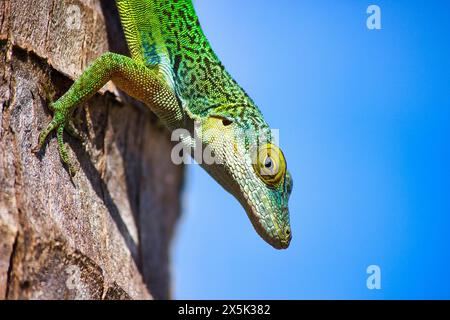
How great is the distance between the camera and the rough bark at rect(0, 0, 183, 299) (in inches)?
137

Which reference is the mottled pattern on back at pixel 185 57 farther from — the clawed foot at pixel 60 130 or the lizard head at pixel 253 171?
the clawed foot at pixel 60 130

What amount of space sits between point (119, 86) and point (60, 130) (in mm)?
1000

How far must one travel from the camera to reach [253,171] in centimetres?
543

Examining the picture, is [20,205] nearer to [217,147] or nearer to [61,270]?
[61,270]

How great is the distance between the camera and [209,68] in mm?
5820

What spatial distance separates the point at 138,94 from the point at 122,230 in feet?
3.75

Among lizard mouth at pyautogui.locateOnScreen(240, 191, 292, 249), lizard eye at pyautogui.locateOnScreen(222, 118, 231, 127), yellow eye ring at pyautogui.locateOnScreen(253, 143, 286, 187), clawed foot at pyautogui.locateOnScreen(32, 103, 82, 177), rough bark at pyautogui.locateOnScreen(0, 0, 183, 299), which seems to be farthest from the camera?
lizard eye at pyautogui.locateOnScreen(222, 118, 231, 127)

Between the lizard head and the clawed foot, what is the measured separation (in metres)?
1.37

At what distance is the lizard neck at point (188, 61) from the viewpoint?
575 centimetres

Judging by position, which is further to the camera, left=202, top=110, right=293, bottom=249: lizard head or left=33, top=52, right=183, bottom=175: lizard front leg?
left=202, top=110, right=293, bottom=249: lizard head

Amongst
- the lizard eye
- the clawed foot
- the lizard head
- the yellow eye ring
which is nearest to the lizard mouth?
the lizard head

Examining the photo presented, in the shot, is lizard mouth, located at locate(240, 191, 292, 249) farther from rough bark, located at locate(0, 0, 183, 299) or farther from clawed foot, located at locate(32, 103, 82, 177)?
clawed foot, located at locate(32, 103, 82, 177)
